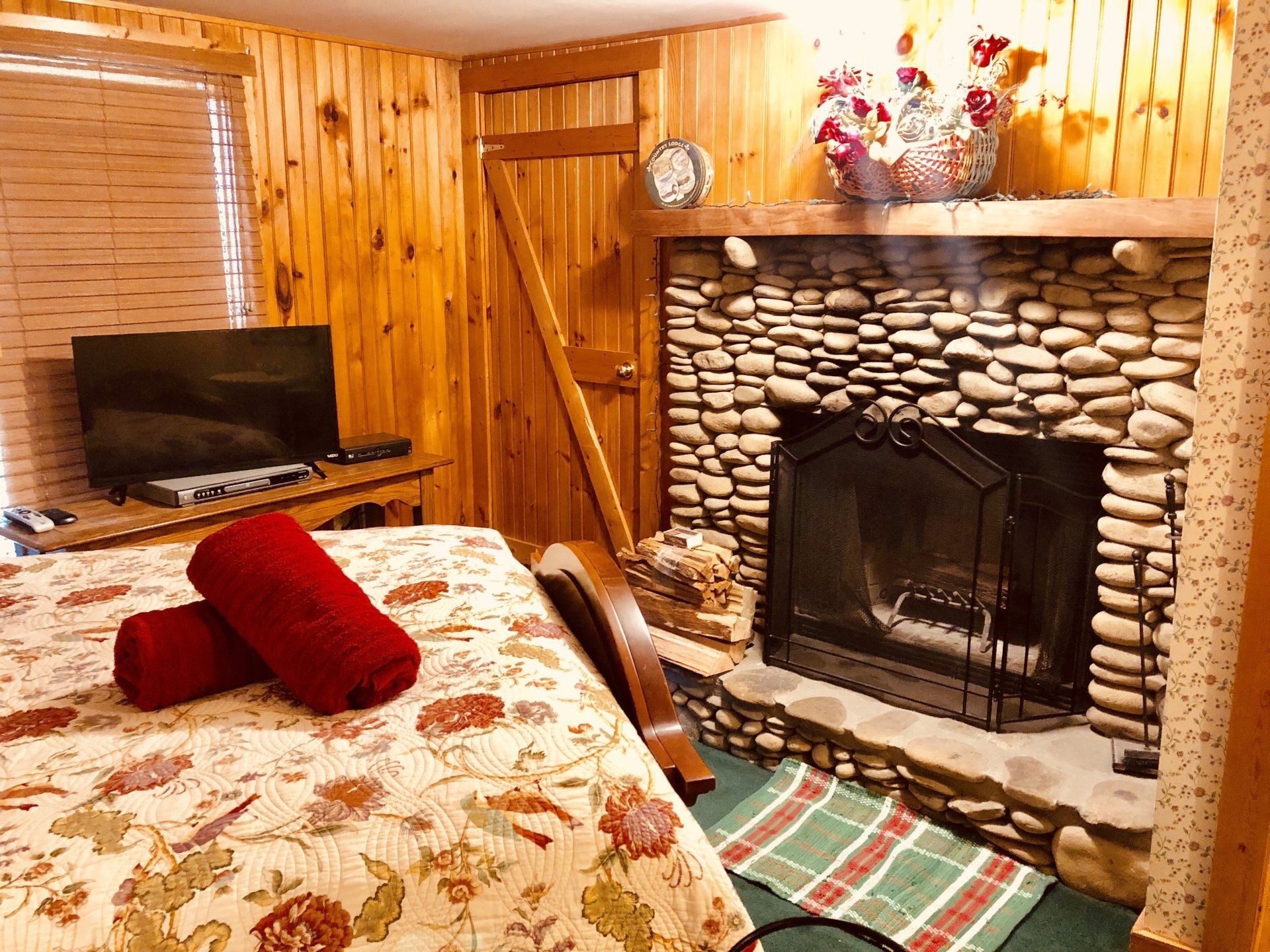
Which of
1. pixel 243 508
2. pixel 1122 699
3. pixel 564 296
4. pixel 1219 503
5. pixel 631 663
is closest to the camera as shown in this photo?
pixel 631 663

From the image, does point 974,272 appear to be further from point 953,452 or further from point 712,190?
point 712,190

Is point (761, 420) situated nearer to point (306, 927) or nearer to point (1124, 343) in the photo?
point (1124, 343)

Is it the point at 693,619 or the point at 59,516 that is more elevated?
the point at 59,516

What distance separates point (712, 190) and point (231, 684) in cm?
271

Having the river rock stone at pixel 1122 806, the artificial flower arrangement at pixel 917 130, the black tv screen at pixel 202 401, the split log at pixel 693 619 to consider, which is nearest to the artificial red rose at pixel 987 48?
the artificial flower arrangement at pixel 917 130

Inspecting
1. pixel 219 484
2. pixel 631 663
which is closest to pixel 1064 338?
pixel 631 663

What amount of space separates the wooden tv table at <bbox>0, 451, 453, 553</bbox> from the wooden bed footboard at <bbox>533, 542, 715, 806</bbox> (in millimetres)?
1741

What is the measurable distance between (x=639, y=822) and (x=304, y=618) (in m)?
0.55

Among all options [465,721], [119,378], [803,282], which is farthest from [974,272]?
[119,378]

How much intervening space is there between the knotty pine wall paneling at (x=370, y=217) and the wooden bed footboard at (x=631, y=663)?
2.63 meters

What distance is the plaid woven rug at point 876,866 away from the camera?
245 centimetres

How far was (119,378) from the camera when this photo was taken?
3418mm

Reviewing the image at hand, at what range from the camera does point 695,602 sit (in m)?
3.42

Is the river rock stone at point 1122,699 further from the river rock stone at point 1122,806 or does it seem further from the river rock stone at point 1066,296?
the river rock stone at point 1066,296
